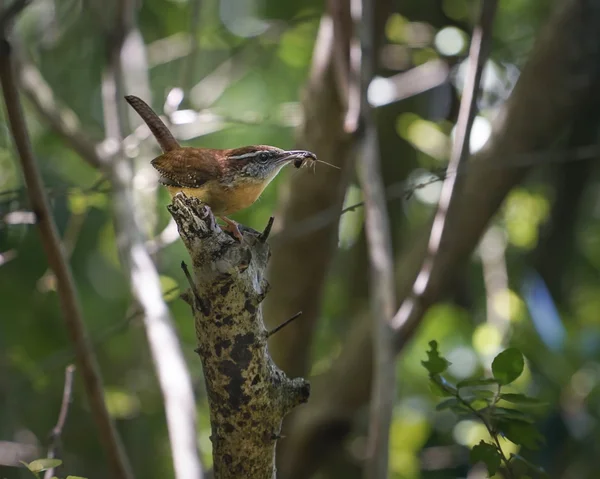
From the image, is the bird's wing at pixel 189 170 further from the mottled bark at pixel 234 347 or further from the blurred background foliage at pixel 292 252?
the blurred background foliage at pixel 292 252

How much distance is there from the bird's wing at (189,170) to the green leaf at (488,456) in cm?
115

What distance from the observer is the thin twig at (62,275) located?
2.17m

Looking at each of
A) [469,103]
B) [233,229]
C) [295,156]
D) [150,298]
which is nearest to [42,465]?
[233,229]

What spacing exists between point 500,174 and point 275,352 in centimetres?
177

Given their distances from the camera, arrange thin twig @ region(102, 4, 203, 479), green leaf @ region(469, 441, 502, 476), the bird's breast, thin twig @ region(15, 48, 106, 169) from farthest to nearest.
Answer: thin twig @ region(15, 48, 106, 169) → thin twig @ region(102, 4, 203, 479) → the bird's breast → green leaf @ region(469, 441, 502, 476)

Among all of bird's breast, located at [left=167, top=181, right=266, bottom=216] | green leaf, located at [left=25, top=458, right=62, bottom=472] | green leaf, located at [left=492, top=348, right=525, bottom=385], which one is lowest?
green leaf, located at [left=492, top=348, right=525, bottom=385]

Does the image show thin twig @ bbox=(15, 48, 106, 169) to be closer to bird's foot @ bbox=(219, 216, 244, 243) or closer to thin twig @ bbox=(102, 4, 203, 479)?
thin twig @ bbox=(102, 4, 203, 479)

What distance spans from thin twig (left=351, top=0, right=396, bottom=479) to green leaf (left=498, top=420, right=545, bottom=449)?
1034 millimetres

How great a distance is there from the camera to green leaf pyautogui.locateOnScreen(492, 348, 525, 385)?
1.85 m

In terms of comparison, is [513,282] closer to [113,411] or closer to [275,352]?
[275,352]

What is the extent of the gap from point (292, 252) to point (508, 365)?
2.78 m

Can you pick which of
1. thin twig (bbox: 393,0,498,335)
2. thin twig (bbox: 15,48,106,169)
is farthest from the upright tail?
thin twig (bbox: 15,48,106,169)

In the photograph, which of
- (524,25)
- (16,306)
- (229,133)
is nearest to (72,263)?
(16,306)

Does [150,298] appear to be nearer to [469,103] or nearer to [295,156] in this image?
[295,156]
